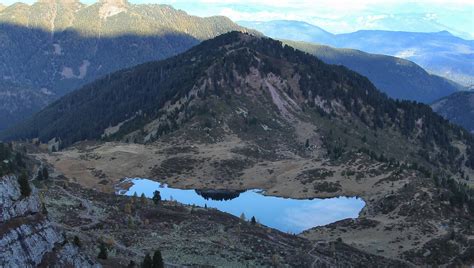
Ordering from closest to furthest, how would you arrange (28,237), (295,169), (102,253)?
(28,237)
(102,253)
(295,169)

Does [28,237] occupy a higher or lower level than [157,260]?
higher

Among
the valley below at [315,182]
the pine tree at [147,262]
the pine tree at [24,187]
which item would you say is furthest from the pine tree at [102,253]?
the valley below at [315,182]

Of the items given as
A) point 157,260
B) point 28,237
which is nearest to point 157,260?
point 157,260

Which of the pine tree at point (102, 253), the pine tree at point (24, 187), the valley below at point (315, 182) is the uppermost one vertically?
the pine tree at point (24, 187)

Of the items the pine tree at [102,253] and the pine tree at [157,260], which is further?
the pine tree at [102,253]

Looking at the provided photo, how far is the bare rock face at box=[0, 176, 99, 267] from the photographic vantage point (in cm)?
4272

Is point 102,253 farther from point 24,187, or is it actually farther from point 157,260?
point 24,187

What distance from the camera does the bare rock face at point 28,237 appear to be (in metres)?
42.7

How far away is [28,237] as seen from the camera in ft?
146

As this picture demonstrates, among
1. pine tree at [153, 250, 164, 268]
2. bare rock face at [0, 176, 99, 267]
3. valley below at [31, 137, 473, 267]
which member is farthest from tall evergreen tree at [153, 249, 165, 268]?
valley below at [31, 137, 473, 267]

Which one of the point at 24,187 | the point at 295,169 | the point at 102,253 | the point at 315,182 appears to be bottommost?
the point at 315,182

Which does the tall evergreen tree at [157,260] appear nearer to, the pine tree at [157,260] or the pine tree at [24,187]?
the pine tree at [157,260]

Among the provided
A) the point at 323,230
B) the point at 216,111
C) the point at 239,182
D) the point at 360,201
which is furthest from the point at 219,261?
the point at 216,111

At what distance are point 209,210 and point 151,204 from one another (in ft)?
29.4
